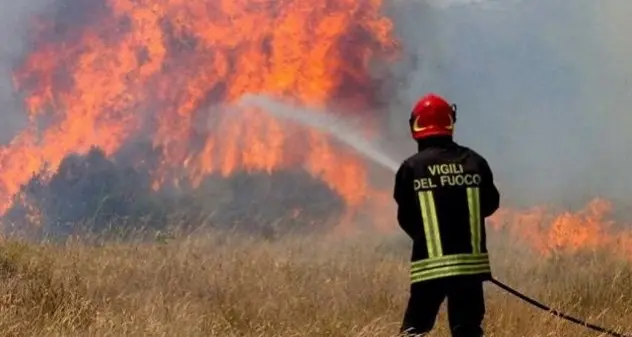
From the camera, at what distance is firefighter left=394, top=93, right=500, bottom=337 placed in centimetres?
542

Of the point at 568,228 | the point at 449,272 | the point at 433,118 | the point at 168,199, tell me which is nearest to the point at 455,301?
the point at 449,272

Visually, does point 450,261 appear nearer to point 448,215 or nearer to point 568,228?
point 448,215

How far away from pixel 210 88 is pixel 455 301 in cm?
1142

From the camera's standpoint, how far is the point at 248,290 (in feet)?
28.9

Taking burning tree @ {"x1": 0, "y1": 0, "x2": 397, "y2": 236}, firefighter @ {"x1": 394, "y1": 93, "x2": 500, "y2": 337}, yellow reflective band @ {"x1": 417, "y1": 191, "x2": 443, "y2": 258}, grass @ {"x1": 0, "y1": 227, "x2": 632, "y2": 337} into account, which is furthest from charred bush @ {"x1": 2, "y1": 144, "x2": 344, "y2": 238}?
yellow reflective band @ {"x1": 417, "y1": 191, "x2": 443, "y2": 258}

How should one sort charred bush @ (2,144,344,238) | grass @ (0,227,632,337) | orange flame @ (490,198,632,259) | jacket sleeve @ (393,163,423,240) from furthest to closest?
charred bush @ (2,144,344,238)
orange flame @ (490,198,632,259)
grass @ (0,227,632,337)
jacket sleeve @ (393,163,423,240)

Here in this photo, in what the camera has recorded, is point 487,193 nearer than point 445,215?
No

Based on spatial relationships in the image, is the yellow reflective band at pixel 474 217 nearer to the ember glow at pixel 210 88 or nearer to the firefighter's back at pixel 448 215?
the firefighter's back at pixel 448 215

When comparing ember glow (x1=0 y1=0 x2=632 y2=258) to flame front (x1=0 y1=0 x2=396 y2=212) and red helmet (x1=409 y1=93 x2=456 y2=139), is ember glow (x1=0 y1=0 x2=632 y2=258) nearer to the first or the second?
flame front (x1=0 y1=0 x2=396 y2=212)

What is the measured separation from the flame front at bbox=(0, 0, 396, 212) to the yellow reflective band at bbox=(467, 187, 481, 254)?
32.2ft

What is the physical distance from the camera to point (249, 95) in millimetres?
15875

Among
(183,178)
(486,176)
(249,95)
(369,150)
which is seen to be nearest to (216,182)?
(183,178)

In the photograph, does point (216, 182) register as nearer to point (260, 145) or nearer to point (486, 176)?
point (260, 145)

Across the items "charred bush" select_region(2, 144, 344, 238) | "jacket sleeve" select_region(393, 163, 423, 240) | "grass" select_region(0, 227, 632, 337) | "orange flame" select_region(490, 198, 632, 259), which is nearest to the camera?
"jacket sleeve" select_region(393, 163, 423, 240)
